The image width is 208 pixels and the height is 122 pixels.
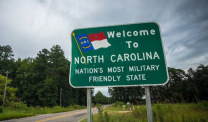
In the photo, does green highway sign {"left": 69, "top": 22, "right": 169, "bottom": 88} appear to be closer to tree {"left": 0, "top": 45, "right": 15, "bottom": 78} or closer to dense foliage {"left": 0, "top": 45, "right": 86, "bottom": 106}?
dense foliage {"left": 0, "top": 45, "right": 86, "bottom": 106}

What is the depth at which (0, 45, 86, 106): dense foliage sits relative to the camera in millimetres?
37188

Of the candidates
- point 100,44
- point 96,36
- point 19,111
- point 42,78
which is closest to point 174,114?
point 100,44

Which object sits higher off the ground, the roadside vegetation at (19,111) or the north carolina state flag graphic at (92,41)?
the north carolina state flag graphic at (92,41)

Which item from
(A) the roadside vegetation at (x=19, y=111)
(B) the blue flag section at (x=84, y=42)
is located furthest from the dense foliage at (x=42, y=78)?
(B) the blue flag section at (x=84, y=42)

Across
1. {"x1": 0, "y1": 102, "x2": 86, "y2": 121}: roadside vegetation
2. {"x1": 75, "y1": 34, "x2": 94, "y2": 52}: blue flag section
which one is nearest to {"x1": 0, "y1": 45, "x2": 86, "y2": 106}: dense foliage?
{"x1": 0, "y1": 102, "x2": 86, "y2": 121}: roadside vegetation

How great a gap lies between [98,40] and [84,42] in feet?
0.84

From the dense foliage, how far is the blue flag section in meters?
38.1

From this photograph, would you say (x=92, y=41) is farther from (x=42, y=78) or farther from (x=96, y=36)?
(x=42, y=78)

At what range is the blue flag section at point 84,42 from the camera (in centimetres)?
219

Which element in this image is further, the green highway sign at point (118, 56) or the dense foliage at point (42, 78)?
the dense foliage at point (42, 78)

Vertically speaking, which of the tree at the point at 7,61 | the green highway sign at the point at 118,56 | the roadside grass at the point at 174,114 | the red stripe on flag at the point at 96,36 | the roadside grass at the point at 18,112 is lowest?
the roadside grass at the point at 18,112

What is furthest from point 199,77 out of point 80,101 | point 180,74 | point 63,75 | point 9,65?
point 9,65

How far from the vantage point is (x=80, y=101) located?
203ft

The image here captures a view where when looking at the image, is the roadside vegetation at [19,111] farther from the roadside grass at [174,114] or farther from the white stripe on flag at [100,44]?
the white stripe on flag at [100,44]
